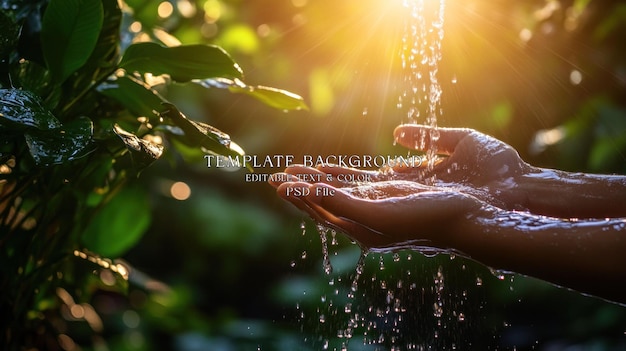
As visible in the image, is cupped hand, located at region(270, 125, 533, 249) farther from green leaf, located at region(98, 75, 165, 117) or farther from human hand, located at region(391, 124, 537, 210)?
green leaf, located at region(98, 75, 165, 117)

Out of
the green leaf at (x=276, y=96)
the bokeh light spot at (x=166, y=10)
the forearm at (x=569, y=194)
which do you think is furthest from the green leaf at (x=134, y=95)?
the bokeh light spot at (x=166, y=10)

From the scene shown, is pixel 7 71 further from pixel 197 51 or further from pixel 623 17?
pixel 623 17

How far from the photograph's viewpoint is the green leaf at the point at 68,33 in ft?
2.38

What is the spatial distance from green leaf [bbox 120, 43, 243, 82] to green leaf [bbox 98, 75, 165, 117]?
18 mm

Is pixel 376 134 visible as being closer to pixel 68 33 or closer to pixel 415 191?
pixel 415 191

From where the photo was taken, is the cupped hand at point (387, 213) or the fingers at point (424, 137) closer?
the cupped hand at point (387, 213)

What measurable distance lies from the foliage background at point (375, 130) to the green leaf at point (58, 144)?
95 cm

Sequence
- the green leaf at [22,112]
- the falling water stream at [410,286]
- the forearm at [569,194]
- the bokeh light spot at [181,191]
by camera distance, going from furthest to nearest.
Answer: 1. the bokeh light spot at [181,191]
2. the falling water stream at [410,286]
3. the forearm at [569,194]
4. the green leaf at [22,112]

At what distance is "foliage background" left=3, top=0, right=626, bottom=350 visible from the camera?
180 cm

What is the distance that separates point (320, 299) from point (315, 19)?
34.0 inches

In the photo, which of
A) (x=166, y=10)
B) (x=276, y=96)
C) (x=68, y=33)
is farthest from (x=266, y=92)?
(x=166, y=10)

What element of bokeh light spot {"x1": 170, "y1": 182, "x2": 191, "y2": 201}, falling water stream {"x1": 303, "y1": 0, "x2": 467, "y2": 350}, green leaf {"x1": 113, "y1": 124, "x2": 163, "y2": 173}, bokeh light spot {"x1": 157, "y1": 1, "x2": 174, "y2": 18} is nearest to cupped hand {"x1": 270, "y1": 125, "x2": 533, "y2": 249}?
green leaf {"x1": 113, "y1": 124, "x2": 163, "y2": 173}

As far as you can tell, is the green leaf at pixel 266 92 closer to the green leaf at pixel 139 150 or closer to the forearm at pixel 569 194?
the green leaf at pixel 139 150

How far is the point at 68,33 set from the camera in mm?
731
